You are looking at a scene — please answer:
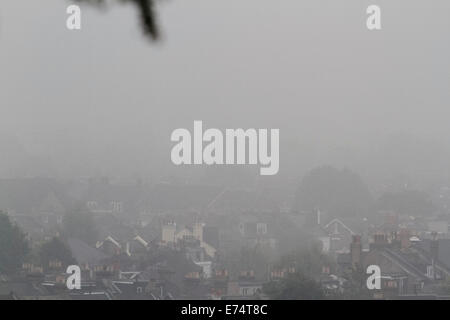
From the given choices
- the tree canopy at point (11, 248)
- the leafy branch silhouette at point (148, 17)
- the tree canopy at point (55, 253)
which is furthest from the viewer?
the tree canopy at point (55, 253)

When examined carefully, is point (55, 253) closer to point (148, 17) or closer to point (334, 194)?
point (334, 194)

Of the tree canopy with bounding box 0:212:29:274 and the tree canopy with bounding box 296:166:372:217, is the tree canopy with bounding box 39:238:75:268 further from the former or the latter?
the tree canopy with bounding box 296:166:372:217

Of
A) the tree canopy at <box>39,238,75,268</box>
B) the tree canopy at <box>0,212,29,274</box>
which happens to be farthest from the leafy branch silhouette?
the tree canopy at <box>39,238,75,268</box>

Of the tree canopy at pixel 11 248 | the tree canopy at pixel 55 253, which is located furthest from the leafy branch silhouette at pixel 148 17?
the tree canopy at pixel 55 253

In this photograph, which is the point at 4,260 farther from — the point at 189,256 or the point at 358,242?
the point at 358,242

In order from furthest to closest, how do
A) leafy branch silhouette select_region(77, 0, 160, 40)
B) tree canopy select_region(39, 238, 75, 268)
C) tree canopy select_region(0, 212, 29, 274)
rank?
tree canopy select_region(39, 238, 75, 268) → tree canopy select_region(0, 212, 29, 274) → leafy branch silhouette select_region(77, 0, 160, 40)

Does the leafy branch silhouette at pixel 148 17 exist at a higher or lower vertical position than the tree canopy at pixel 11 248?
higher

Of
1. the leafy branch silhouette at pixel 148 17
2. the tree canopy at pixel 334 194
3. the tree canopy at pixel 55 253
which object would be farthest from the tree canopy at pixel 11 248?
the leafy branch silhouette at pixel 148 17

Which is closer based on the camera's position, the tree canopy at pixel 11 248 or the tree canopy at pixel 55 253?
the tree canopy at pixel 11 248

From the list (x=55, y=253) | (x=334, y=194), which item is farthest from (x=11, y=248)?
(x=334, y=194)

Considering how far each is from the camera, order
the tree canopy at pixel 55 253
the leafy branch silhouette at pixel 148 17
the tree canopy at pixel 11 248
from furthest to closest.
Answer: the tree canopy at pixel 55 253, the tree canopy at pixel 11 248, the leafy branch silhouette at pixel 148 17

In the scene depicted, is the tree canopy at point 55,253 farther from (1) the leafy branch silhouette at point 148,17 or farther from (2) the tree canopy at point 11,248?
(1) the leafy branch silhouette at point 148,17
